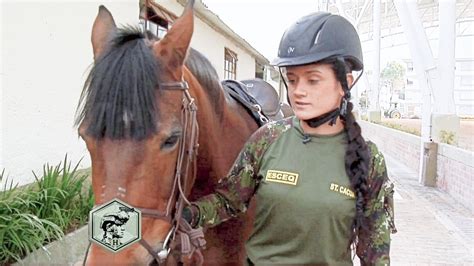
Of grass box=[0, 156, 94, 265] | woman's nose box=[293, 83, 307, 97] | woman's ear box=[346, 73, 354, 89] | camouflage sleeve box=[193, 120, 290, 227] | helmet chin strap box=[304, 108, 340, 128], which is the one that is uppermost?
woman's ear box=[346, 73, 354, 89]

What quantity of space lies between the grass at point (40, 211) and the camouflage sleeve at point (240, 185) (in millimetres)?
2191

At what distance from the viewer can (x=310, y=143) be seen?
1.70 meters

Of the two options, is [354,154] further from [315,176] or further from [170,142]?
[170,142]

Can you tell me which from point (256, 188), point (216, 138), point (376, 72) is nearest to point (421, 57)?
point (216, 138)

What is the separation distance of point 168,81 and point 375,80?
2014 centimetres

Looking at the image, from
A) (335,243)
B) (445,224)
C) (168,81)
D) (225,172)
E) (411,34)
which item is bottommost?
(445,224)

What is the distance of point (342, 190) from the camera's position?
1616 millimetres

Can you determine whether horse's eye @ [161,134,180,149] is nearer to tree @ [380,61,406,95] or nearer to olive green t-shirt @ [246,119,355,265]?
olive green t-shirt @ [246,119,355,265]

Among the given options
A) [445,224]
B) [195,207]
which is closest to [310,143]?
[195,207]

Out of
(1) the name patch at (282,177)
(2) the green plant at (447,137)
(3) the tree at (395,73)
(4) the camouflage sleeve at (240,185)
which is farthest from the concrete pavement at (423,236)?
(3) the tree at (395,73)

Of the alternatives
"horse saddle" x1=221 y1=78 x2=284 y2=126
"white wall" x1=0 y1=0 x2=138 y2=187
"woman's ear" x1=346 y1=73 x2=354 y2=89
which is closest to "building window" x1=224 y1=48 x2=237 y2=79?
"white wall" x1=0 y1=0 x2=138 y2=187

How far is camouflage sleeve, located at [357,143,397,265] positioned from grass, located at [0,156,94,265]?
2.65 m

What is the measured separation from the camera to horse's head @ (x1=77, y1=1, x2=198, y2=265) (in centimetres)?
141

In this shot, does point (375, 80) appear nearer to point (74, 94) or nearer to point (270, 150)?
point (74, 94)
